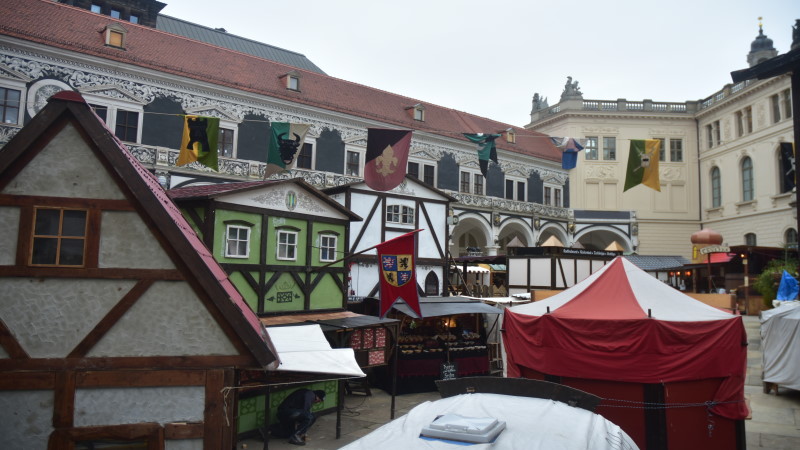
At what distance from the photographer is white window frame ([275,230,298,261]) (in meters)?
12.5

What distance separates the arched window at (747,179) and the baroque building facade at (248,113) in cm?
729

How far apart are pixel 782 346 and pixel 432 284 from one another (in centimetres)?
1276

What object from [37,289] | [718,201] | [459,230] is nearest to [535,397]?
[37,289]

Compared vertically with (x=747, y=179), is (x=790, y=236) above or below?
below

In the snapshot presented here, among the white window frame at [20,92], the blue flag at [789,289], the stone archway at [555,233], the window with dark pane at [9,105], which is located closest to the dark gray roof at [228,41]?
the white window frame at [20,92]

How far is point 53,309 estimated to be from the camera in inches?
201

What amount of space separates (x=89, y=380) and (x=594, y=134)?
38312 millimetres

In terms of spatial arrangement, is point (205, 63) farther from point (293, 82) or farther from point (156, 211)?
point (156, 211)

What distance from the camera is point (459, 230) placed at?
3372cm

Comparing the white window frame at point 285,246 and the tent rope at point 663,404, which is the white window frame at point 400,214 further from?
the tent rope at point 663,404

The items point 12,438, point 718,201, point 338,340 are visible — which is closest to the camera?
point 12,438

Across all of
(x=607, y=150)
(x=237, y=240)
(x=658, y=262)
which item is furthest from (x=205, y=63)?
(x=607, y=150)

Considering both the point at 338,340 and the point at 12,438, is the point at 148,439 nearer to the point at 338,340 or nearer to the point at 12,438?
the point at 12,438

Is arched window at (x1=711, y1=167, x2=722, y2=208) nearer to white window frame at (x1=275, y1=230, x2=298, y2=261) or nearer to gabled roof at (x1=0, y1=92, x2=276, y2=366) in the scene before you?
white window frame at (x1=275, y1=230, x2=298, y2=261)
